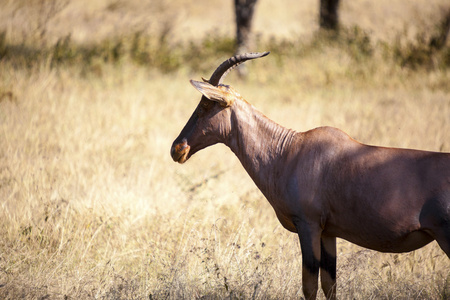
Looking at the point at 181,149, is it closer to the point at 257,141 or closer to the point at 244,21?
the point at 257,141

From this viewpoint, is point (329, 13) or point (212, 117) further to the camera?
point (329, 13)

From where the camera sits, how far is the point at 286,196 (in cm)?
375

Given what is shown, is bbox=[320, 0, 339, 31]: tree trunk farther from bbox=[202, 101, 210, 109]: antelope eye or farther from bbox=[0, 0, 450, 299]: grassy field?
bbox=[202, 101, 210, 109]: antelope eye

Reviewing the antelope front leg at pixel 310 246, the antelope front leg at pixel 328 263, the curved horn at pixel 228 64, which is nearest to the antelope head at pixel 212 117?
the curved horn at pixel 228 64

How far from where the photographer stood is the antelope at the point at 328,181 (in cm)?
343

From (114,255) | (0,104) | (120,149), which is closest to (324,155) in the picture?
(114,255)

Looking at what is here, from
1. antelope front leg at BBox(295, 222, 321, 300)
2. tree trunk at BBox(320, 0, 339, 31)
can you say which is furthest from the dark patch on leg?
tree trunk at BBox(320, 0, 339, 31)

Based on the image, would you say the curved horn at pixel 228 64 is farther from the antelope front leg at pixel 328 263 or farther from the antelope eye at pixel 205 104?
the antelope front leg at pixel 328 263

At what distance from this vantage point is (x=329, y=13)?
16.5 metres

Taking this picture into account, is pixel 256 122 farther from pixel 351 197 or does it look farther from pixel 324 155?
pixel 351 197

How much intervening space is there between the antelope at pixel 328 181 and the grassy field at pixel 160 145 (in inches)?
29.9

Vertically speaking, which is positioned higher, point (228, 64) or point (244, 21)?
point (228, 64)

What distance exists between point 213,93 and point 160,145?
4663 millimetres

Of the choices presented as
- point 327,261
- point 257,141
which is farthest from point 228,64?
point 327,261
